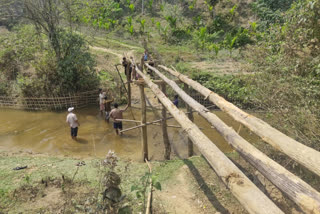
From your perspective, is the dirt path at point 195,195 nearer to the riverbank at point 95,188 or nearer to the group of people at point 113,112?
the riverbank at point 95,188

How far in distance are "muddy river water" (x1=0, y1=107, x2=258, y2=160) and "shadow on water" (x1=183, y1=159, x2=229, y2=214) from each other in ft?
5.64

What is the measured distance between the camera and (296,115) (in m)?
4.26

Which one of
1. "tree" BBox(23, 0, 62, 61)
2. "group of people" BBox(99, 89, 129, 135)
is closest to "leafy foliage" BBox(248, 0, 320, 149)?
"group of people" BBox(99, 89, 129, 135)

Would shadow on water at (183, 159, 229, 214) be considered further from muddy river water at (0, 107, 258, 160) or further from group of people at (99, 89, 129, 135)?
group of people at (99, 89, 129, 135)

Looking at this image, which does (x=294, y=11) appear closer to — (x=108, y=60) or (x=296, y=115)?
(x=296, y=115)

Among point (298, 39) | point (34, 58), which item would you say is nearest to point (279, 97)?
point (298, 39)

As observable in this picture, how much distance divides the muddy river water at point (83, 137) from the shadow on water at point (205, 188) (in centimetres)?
172

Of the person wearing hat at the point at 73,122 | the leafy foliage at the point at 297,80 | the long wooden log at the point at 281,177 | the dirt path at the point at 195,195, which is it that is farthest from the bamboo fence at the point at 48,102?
the long wooden log at the point at 281,177

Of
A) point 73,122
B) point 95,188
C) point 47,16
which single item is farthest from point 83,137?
point 47,16

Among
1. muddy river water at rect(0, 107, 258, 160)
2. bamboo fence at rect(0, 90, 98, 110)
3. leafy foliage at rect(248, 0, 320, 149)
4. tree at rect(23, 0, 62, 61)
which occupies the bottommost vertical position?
muddy river water at rect(0, 107, 258, 160)

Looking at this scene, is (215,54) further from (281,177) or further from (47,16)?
(281,177)

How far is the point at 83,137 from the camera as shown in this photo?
741 centimetres

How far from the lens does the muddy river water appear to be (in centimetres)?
660

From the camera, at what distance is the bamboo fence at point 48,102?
944cm
